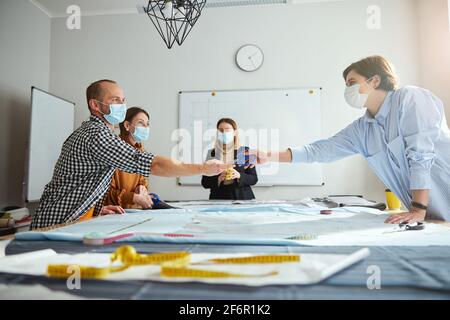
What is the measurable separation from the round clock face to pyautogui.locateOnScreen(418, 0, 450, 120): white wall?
70.2 inches

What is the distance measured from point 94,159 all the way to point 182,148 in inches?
90.6

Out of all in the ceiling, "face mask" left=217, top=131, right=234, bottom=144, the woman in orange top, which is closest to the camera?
the woman in orange top

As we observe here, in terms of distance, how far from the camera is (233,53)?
12.0 feet

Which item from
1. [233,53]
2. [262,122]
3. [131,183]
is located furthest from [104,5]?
[131,183]

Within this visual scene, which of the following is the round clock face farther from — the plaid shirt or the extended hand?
the plaid shirt

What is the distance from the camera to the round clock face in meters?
3.60

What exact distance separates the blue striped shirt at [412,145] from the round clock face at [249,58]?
2.24 metres

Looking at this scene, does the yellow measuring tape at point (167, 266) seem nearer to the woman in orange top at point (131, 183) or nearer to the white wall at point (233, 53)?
the woman in orange top at point (131, 183)

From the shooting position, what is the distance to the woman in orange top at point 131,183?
185 centimetres

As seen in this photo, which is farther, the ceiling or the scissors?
the ceiling

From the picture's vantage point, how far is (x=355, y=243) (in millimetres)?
745

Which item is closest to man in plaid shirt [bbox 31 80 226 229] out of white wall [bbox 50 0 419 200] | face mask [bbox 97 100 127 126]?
face mask [bbox 97 100 127 126]
